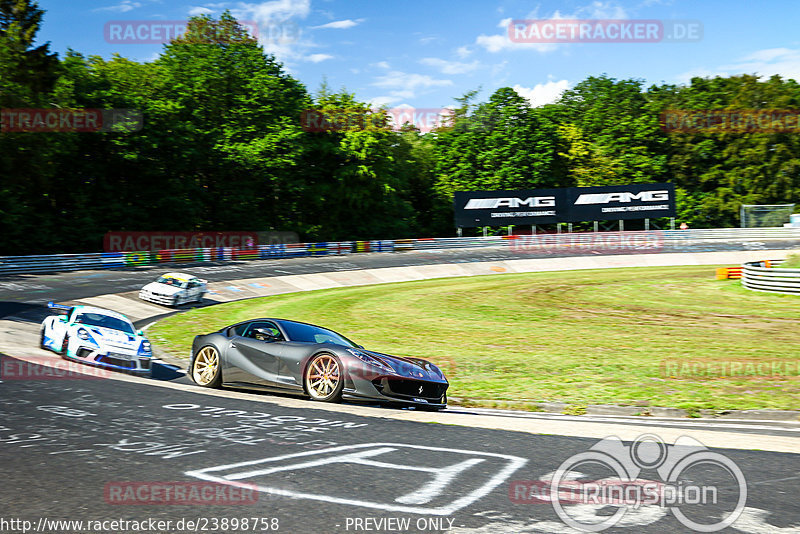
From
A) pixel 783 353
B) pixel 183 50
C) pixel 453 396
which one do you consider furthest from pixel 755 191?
pixel 453 396

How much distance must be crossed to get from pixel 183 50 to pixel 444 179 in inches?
1070

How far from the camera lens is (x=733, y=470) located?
244 inches

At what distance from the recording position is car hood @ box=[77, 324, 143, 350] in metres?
14.5

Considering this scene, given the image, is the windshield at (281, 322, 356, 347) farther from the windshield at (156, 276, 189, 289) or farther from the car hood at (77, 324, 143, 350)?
the windshield at (156, 276, 189, 289)

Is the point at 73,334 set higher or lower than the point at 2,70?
lower

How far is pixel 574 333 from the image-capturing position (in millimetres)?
19203

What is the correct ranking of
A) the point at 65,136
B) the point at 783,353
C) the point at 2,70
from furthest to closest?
the point at 65,136 < the point at 2,70 < the point at 783,353

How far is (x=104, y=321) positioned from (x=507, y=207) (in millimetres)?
47355

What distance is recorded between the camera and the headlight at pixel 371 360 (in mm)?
10289

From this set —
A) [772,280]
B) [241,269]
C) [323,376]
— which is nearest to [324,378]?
[323,376]

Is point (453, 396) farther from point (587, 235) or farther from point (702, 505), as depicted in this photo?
point (587, 235)

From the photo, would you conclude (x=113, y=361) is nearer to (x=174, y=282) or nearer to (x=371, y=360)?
(x=371, y=360)

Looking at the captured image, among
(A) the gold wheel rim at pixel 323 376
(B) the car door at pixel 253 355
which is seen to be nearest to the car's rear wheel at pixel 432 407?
(A) the gold wheel rim at pixel 323 376

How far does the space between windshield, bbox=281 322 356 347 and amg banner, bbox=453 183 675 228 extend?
4784cm
